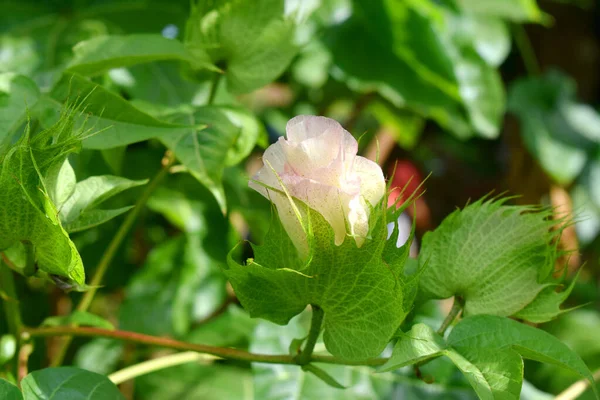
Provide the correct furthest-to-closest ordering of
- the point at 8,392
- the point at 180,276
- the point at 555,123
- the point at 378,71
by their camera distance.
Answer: the point at 555,123 < the point at 378,71 < the point at 180,276 < the point at 8,392

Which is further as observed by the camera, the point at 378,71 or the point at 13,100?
the point at 378,71

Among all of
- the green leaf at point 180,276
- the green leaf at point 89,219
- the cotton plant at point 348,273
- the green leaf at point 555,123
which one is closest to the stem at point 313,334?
the cotton plant at point 348,273

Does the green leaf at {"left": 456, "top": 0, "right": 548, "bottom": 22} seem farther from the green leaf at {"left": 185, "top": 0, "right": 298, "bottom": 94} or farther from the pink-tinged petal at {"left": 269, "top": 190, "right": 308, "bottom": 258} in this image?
the pink-tinged petal at {"left": 269, "top": 190, "right": 308, "bottom": 258}

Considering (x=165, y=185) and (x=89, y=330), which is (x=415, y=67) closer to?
(x=165, y=185)

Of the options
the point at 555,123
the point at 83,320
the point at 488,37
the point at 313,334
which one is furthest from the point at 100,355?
the point at 555,123

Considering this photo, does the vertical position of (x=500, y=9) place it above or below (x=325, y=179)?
below

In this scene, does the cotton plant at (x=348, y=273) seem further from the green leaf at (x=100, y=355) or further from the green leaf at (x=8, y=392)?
the green leaf at (x=100, y=355)

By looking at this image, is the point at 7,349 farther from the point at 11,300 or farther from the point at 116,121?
the point at 116,121
